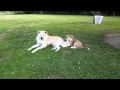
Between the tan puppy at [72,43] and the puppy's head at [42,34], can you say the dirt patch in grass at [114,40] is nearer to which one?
the tan puppy at [72,43]

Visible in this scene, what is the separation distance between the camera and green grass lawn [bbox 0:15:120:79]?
7.13 metres

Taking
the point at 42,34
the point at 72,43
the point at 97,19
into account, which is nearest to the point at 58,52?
the point at 72,43

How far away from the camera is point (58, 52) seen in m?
7.44

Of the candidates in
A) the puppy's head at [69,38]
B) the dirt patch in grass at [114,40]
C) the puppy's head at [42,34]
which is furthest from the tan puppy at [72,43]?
the dirt patch in grass at [114,40]

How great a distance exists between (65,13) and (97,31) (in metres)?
0.84

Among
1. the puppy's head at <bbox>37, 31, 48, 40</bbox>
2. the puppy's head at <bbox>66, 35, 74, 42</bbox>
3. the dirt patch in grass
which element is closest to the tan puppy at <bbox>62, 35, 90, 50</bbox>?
the puppy's head at <bbox>66, 35, 74, 42</bbox>

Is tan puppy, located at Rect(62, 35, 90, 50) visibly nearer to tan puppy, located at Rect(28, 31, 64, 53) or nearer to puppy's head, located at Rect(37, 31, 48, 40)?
tan puppy, located at Rect(28, 31, 64, 53)

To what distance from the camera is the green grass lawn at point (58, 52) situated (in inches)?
281

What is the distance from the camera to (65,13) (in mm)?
7199

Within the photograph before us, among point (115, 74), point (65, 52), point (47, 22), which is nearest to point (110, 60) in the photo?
point (115, 74)

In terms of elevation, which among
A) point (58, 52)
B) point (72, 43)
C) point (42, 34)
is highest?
point (42, 34)

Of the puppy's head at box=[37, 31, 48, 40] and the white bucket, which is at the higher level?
the white bucket

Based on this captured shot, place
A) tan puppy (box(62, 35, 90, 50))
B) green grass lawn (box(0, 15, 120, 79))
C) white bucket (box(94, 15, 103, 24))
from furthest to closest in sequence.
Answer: white bucket (box(94, 15, 103, 24))
tan puppy (box(62, 35, 90, 50))
green grass lawn (box(0, 15, 120, 79))

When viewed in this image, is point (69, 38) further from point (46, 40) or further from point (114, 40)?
point (114, 40)
